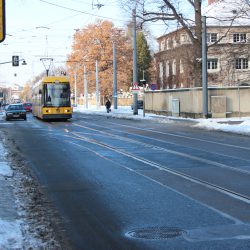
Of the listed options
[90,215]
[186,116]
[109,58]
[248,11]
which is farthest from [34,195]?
[109,58]

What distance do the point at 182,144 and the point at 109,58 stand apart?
6533 cm

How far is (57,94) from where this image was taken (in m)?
39.2

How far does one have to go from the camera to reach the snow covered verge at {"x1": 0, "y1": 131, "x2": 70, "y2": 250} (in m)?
6.14

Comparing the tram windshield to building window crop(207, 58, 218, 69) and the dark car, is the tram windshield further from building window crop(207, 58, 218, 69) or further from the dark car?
building window crop(207, 58, 218, 69)

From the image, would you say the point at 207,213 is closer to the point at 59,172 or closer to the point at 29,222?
the point at 29,222

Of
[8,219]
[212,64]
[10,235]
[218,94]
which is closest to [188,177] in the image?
[8,219]

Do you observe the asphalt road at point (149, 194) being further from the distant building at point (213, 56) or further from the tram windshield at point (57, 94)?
the distant building at point (213, 56)

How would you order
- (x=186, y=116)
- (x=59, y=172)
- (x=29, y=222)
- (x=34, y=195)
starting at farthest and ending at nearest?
(x=186, y=116) → (x=59, y=172) → (x=34, y=195) → (x=29, y=222)

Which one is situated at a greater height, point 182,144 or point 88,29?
point 88,29

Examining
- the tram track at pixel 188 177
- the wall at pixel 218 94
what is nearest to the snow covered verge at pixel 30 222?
the tram track at pixel 188 177

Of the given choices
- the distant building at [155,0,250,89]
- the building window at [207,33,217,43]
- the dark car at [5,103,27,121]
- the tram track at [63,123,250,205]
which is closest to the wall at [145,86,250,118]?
the distant building at [155,0,250,89]

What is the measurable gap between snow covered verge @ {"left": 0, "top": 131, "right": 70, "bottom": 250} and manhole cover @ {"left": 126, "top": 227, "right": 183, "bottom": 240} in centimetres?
92

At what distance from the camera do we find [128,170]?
12492 mm

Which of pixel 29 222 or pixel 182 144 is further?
→ pixel 182 144
